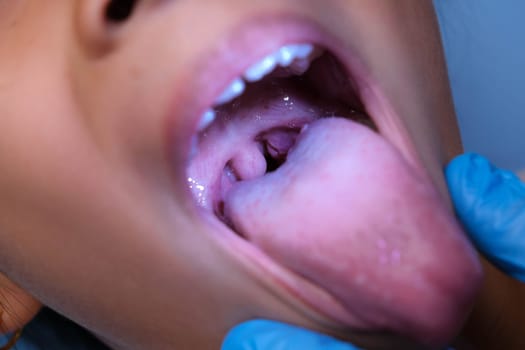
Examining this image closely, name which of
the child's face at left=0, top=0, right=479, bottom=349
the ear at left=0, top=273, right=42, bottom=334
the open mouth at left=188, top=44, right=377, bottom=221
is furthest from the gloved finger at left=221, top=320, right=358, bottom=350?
the ear at left=0, top=273, right=42, bottom=334

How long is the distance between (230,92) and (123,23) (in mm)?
116

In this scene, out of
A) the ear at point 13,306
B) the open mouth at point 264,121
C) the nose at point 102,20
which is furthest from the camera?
the ear at point 13,306

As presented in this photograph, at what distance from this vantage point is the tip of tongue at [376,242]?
51 centimetres

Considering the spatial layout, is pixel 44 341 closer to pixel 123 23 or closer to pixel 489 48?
pixel 123 23

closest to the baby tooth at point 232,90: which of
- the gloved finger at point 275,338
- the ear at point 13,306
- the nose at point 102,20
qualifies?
the nose at point 102,20

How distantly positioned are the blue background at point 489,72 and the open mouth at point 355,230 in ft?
2.10

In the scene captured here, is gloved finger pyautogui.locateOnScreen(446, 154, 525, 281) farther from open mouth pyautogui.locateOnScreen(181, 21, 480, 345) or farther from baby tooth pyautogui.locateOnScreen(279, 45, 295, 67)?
baby tooth pyautogui.locateOnScreen(279, 45, 295, 67)

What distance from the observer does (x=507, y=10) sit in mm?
1133

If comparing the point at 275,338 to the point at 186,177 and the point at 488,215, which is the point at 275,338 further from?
the point at 488,215

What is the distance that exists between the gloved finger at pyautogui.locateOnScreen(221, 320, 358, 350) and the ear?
0.52 metres

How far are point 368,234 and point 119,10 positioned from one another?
311 mm

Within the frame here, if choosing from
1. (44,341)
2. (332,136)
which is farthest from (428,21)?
(44,341)

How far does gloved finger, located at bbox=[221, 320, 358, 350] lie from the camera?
571 mm

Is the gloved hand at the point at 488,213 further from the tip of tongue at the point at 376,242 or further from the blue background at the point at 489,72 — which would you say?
the blue background at the point at 489,72
